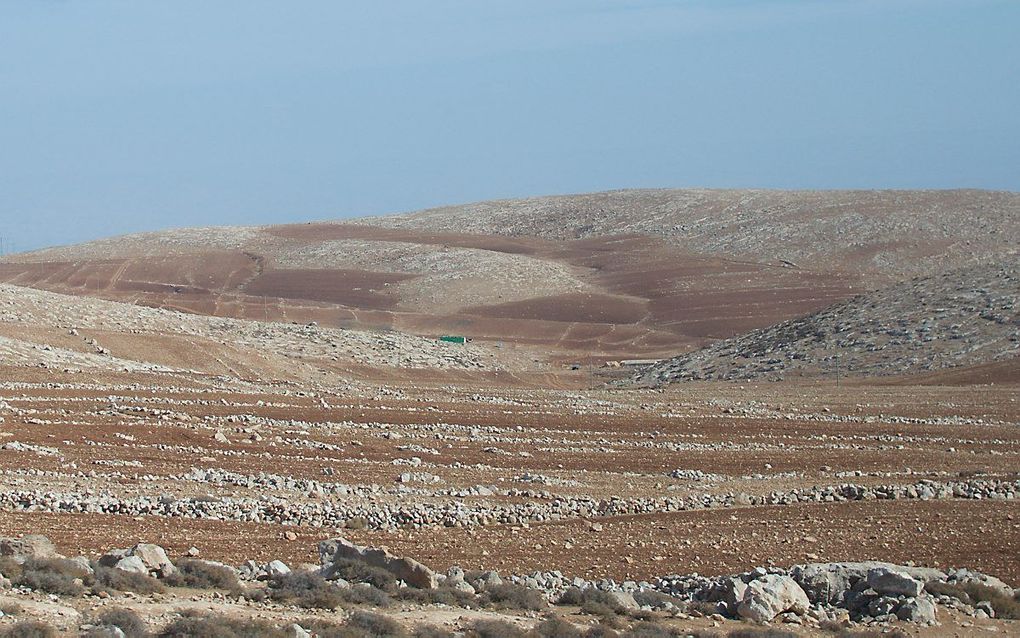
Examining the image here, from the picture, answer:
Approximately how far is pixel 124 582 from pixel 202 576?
0.97 m

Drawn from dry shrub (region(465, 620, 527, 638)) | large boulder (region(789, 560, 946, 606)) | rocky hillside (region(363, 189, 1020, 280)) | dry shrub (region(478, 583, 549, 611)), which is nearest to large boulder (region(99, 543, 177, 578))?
dry shrub (region(478, 583, 549, 611))

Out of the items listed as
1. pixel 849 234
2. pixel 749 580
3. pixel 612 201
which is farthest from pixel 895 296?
pixel 612 201

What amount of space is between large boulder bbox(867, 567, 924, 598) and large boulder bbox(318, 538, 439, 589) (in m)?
5.06

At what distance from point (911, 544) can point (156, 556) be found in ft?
34.8

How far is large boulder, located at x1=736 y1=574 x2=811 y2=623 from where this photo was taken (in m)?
14.6

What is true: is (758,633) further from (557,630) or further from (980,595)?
(980,595)

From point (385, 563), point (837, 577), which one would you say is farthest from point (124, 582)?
point (837, 577)

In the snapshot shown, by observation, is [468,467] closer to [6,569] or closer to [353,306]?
[6,569]

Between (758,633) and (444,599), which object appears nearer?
(758,633)

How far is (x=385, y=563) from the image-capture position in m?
14.8

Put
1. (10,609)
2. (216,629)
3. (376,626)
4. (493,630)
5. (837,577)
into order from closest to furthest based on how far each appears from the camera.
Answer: (216,629) < (10,609) < (376,626) < (493,630) < (837,577)

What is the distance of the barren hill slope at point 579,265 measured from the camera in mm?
A: 90250

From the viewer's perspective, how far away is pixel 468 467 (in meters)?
25.5

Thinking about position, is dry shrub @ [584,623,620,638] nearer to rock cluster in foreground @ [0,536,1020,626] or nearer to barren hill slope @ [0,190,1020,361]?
rock cluster in foreground @ [0,536,1020,626]
